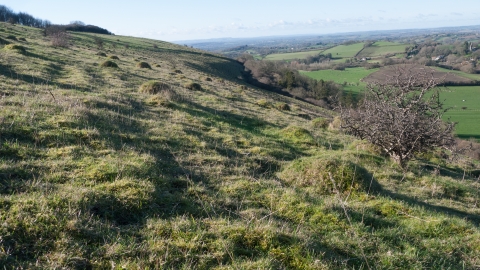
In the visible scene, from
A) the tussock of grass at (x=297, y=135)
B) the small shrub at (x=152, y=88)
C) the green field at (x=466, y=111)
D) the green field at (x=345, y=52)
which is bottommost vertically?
the green field at (x=466, y=111)

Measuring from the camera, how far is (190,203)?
4988 mm

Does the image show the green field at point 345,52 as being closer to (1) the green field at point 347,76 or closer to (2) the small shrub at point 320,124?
(1) the green field at point 347,76

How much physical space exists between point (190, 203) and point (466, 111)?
56717 millimetres

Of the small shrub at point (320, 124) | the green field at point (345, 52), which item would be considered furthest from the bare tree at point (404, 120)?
the green field at point (345, 52)

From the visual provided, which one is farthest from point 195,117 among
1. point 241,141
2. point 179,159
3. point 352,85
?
point 352,85

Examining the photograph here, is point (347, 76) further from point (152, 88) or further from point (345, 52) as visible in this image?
point (152, 88)

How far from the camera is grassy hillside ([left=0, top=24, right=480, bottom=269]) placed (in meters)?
3.59

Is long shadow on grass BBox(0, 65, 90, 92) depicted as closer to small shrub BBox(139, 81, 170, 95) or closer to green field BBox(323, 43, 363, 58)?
small shrub BBox(139, 81, 170, 95)

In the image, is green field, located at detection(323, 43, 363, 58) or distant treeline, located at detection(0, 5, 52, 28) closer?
distant treeline, located at detection(0, 5, 52, 28)

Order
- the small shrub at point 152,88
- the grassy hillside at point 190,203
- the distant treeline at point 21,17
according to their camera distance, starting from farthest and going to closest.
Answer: the distant treeline at point 21,17
the small shrub at point 152,88
the grassy hillside at point 190,203

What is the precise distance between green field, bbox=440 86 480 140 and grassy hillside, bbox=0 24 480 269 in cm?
3425

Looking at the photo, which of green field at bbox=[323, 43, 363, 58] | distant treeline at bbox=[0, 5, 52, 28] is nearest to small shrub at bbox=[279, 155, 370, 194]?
distant treeline at bbox=[0, 5, 52, 28]

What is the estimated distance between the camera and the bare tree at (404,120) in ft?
33.3

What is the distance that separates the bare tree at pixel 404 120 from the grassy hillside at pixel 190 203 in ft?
3.57
